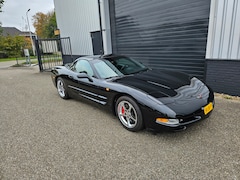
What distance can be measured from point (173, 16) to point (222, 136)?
161 inches

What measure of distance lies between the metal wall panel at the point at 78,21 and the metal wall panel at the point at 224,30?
5.30m

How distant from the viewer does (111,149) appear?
2.20 m

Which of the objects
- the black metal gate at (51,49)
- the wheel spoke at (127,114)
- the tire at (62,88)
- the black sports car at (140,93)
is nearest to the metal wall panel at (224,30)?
the black sports car at (140,93)

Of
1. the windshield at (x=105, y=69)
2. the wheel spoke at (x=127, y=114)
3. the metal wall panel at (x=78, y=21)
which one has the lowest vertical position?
the wheel spoke at (x=127, y=114)

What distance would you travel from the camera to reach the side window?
3371mm

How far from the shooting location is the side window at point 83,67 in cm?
337

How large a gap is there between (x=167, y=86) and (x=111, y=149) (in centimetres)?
129

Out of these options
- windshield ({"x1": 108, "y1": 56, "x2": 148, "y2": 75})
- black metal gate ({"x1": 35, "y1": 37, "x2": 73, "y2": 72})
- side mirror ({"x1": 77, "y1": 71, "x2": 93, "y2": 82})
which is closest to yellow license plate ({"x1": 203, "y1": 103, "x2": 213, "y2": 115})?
windshield ({"x1": 108, "y1": 56, "x2": 148, "y2": 75})

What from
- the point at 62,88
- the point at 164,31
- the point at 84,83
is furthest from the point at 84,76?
the point at 164,31

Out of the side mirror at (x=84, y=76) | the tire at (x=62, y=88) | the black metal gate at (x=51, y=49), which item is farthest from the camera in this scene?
the black metal gate at (x=51, y=49)

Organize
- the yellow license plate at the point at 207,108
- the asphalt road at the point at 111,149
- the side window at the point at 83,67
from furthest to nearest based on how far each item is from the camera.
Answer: the side window at the point at 83,67 < the yellow license plate at the point at 207,108 < the asphalt road at the point at 111,149

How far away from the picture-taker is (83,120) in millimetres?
3102

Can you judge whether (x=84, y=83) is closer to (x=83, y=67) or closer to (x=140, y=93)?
(x=83, y=67)

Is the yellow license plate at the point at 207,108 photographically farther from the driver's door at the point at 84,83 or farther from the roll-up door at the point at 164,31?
the roll-up door at the point at 164,31
